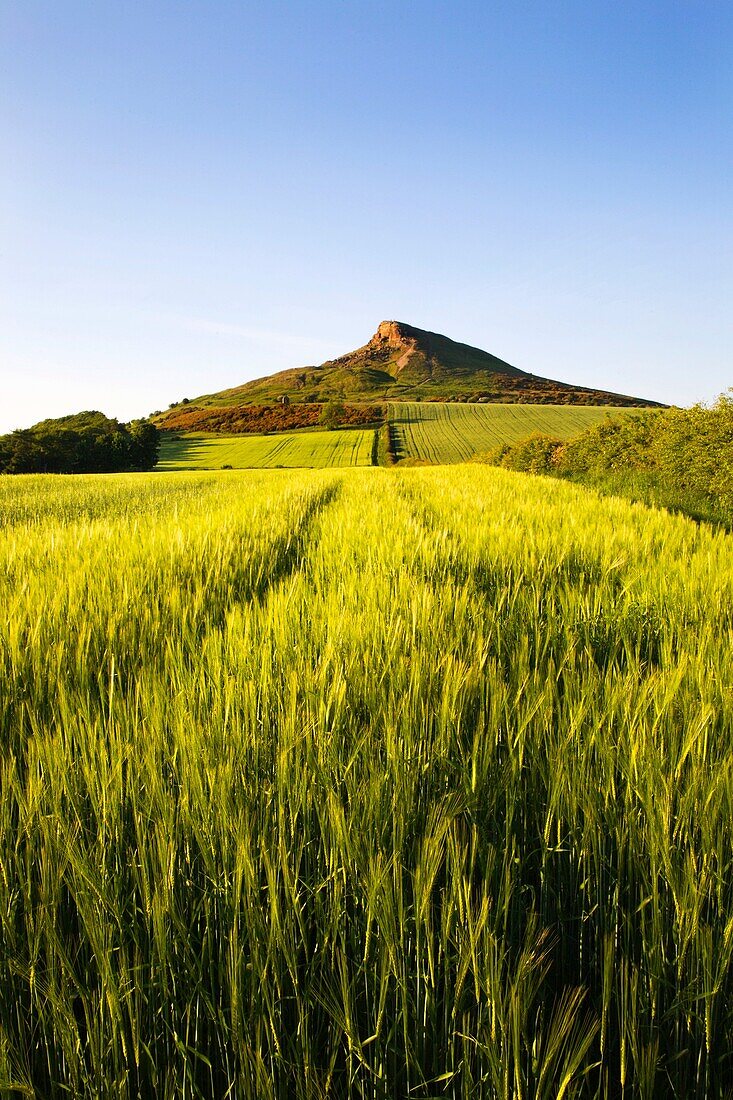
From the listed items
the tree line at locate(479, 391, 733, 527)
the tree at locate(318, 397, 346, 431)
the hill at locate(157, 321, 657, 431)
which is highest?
the hill at locate(157, 321, 657, 431)

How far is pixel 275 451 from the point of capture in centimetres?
6944

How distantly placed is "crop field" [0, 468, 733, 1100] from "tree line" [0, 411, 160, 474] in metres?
66.3

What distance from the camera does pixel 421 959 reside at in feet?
2.46

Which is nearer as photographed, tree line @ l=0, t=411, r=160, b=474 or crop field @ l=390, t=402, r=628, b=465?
tree line @ l=0, t=411, r=160, b=474

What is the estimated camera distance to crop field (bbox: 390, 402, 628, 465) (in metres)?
67.6

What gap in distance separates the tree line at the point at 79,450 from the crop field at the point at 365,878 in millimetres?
66289

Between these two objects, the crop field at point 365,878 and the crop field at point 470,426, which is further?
the crop field at point 470,426

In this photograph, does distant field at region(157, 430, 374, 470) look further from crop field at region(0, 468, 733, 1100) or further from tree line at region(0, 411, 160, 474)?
crop field at region(0, 468, 733, 1100)

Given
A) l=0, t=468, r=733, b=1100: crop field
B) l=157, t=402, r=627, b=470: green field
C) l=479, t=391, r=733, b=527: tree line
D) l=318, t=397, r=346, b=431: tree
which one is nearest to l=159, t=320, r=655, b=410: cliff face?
l=318, t=397, r=346, b=431: tree

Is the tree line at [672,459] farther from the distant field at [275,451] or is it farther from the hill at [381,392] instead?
the hill at [381,392]

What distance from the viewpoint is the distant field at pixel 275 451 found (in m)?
63.1

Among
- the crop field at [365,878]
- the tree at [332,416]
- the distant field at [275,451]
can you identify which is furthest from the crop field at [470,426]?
the crop field at [365,878]

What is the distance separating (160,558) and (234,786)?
2714 millimetres

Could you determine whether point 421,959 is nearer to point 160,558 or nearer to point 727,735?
point 727,735
